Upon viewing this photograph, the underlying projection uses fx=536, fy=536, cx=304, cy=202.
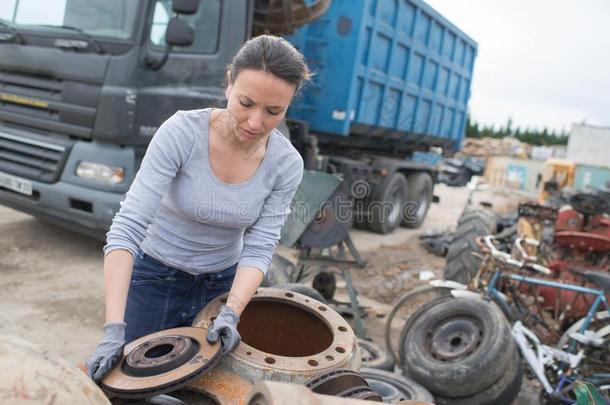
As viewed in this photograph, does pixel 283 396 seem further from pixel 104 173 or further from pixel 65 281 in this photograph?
pixel 65 281

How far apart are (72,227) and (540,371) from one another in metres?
4.17

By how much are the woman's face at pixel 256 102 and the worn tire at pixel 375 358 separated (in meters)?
2.24

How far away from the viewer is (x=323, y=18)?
7336 mm

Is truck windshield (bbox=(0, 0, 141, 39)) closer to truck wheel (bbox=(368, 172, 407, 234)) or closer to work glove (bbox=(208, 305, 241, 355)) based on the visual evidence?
work glove (bbox=(208, 305, 241, 355))

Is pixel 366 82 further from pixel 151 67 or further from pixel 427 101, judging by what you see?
pixel 151 67

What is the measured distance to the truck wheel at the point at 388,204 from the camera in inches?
350

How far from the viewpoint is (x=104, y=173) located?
15.6 feet

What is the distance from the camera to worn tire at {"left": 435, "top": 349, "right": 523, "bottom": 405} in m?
3.33

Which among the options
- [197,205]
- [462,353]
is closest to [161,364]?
[197,205]

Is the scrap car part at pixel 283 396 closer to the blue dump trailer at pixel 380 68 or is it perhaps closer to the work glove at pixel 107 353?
the work glove at pixel 107 353

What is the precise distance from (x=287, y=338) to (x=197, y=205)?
57cm

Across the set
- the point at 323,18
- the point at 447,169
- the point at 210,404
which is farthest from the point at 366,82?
the point at 447,169

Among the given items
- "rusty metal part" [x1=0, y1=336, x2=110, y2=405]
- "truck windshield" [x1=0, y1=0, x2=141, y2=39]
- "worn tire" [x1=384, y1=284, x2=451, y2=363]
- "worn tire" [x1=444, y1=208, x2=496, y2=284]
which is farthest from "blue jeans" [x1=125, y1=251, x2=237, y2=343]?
"worn tire" [x1=444, y1=208, x2=496, y2=284]

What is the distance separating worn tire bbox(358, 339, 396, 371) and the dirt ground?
3.30 ft
